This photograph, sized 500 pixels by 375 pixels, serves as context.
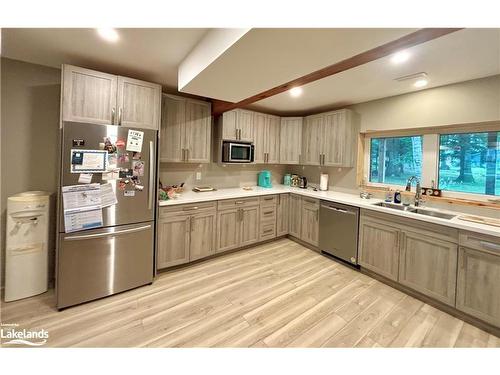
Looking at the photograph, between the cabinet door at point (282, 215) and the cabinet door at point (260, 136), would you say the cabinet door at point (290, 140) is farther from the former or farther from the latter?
the cabinet door at point (282, 215)

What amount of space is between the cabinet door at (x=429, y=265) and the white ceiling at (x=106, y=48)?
2.86 meters

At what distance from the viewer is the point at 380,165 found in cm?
338

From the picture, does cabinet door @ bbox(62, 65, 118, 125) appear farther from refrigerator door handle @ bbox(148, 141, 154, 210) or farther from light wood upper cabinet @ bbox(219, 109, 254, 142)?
light wood upper cabinet @ bbox(219, 109, 254, 142)

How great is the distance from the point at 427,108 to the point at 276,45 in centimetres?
239

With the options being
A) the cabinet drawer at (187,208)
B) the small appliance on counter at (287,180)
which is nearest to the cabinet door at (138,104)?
the cabinet drawer at (187,208)

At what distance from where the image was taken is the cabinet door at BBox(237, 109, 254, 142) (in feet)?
11.8

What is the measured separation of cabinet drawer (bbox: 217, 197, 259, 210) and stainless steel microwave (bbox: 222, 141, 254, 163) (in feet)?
2.15

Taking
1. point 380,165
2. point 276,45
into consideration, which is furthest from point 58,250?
point 380,165

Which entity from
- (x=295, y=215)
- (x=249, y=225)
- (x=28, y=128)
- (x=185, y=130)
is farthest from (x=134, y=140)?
(x=295, y=215)

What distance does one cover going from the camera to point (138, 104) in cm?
238

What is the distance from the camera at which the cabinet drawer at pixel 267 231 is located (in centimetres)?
361

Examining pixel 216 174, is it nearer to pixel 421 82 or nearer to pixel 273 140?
pixel 273 140

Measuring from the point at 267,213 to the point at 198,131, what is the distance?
170cm
